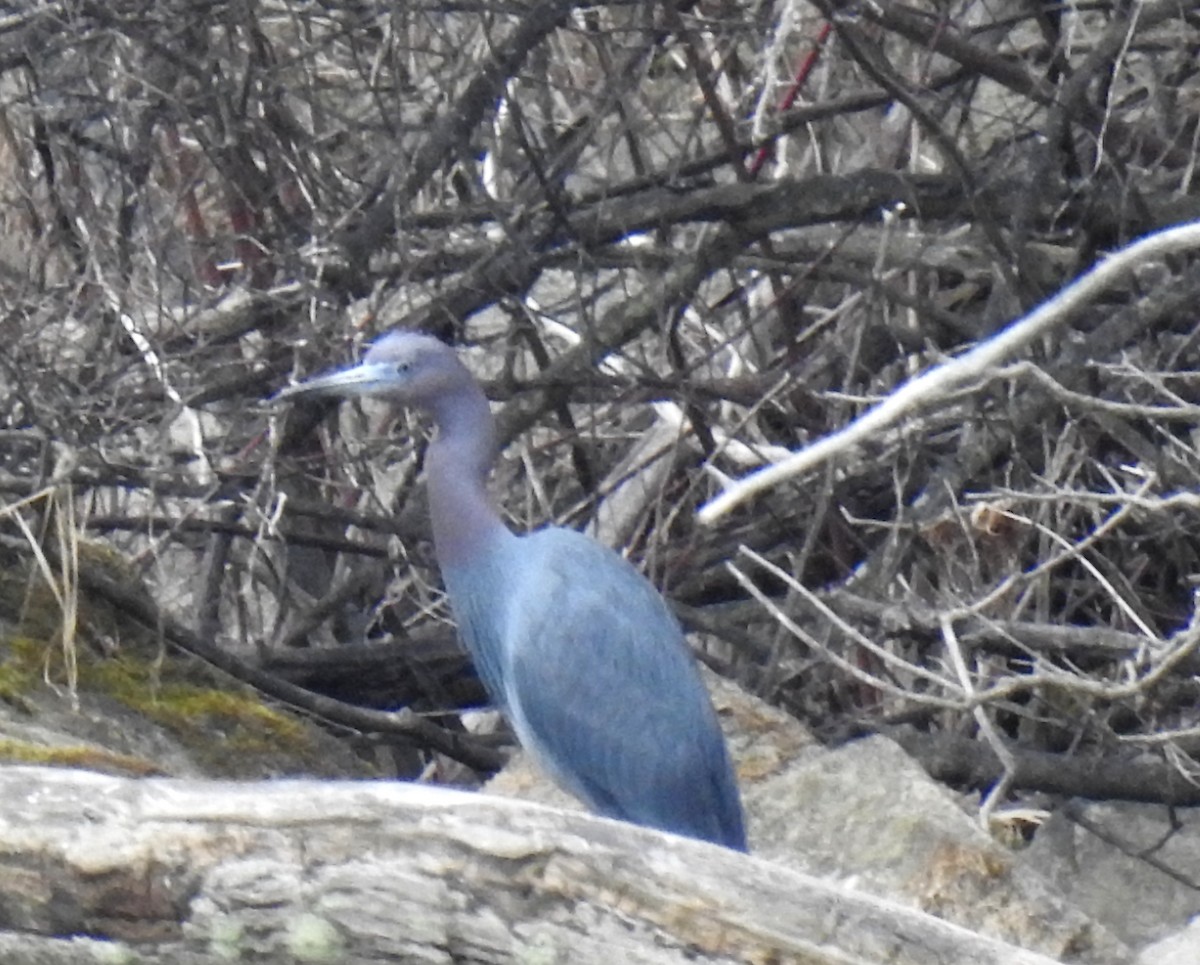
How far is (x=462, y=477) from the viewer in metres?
4.57

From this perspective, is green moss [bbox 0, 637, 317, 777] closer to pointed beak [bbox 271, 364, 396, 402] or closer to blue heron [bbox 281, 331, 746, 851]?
blue heron [bbox 281, 331, 746, 851]

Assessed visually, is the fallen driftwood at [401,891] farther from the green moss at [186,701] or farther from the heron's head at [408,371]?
the heron's head at [408,371]

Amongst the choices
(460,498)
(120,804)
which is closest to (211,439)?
(460,498)

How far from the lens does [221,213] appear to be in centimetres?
572

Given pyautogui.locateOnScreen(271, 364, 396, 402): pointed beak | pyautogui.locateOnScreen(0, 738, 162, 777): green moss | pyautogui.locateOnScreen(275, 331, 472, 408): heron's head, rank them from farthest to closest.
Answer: pyautogui.locateOnScreen(275, 331, 472, 408): heron's head → pyautogui.locateOnScreen(271, 364, 396, 402): pointed beak → pyautogui.locateOnScreen(0, 738, 162, 777): green moss

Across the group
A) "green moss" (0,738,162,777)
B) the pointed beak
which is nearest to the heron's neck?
the pointed beak

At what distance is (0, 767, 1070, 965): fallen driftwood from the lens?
2348mm

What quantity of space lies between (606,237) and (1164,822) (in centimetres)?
190

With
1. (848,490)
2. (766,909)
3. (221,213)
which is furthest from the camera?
(221,213)

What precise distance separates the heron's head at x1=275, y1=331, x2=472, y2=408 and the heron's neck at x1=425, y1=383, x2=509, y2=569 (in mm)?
53

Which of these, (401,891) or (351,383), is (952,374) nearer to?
(401,891)

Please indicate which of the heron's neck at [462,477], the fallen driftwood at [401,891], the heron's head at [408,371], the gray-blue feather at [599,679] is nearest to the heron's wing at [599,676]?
the gray-blue feather at [599,679]

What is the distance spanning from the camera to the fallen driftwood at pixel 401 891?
7.70ft

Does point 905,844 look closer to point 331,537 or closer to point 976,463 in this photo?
point 976,463
